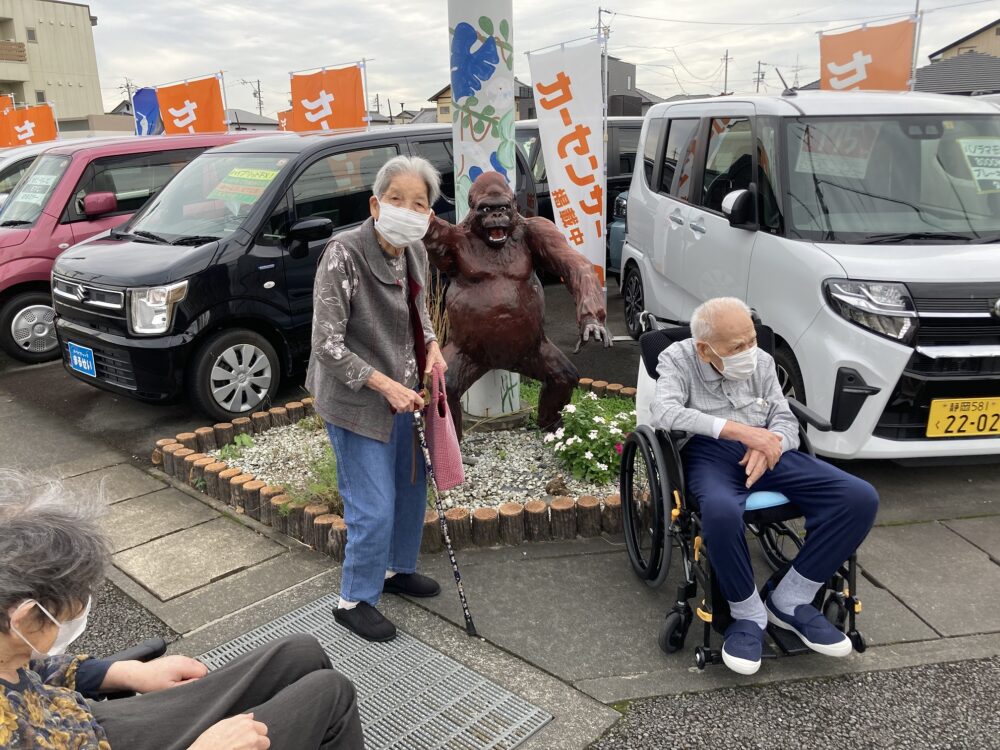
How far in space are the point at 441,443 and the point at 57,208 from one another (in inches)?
230

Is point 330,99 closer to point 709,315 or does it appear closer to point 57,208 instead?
point 57,208

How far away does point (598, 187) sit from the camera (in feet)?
22.6

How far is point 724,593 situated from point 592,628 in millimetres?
566

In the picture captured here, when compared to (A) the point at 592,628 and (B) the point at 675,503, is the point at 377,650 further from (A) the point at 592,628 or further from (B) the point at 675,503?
(B) the point at 675,503

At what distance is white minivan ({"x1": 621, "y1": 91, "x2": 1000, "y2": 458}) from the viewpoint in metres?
3.86

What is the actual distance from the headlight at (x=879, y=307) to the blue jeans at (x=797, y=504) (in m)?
1.22

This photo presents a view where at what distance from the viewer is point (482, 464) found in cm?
452

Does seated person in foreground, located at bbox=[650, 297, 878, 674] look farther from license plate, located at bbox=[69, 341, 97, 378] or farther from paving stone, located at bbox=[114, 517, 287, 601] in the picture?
license plate, located at bbox=[69, 341, 97, 378]

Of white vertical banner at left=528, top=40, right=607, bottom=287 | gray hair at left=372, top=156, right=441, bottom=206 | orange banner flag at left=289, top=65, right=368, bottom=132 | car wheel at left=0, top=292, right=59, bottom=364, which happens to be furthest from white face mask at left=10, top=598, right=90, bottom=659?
orange banner flag at left=289, top=65, right=368, bottom=132

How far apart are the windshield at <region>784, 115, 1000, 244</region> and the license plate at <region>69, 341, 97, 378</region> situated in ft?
15.1

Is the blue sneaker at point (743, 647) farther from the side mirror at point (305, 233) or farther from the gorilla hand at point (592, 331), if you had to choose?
the side mirror at point (305, 233)

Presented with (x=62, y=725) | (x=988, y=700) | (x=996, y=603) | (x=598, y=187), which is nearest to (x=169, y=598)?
(x=62, y=725)

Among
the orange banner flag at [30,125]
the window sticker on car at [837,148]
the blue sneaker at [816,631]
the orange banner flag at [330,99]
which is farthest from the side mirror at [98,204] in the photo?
the orange banner flag at [30,125]

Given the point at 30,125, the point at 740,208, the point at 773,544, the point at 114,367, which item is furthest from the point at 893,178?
the point at 30,125
